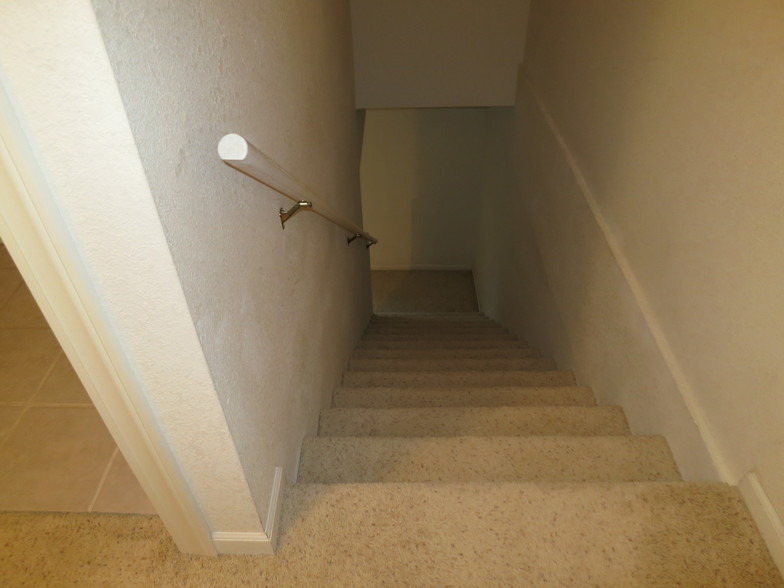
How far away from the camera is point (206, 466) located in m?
1.03

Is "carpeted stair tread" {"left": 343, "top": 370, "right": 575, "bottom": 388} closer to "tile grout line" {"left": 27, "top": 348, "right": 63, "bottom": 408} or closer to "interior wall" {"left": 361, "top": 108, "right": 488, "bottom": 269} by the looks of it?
"tile grout line" {"left": 27, "top": 348, "right": 63, "bottom": 408}

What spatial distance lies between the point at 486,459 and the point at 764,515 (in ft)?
2.37

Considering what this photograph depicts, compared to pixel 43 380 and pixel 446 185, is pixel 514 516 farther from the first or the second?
pixel 446 185

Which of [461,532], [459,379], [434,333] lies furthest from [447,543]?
[434,333]

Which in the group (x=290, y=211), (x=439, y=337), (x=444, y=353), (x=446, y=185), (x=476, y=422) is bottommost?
(x=439, y=337)

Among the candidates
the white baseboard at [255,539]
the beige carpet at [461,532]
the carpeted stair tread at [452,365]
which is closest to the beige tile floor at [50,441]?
the beige carpet at [461,532]

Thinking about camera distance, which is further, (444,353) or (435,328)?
(435,328)

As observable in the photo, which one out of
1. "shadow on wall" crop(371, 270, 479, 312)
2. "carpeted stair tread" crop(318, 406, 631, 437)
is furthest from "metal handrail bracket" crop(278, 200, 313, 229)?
"shadow on wall" crop(371, 270, 479, 312)

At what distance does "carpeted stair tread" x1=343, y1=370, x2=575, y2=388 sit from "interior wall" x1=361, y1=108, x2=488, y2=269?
12.8 feet

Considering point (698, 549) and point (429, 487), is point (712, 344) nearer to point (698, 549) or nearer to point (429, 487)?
point (698, 549)

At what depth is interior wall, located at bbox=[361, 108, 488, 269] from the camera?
19.0 ft

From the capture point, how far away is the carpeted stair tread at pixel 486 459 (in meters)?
1.55

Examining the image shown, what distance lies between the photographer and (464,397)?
2150 millimetres

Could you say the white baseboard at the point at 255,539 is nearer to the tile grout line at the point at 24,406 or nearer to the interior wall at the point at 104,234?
the interior wall at the point at 104,234
